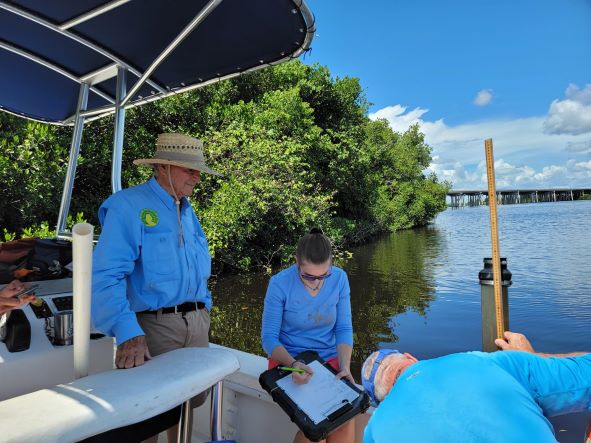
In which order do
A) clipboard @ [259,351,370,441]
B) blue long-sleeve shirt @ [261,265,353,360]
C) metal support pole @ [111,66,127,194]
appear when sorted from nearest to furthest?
clipboard @ [259,351,370,441], blue long-sleeve shirt @ [261,265,353,360], metal support pole @ [111,66,127,194]

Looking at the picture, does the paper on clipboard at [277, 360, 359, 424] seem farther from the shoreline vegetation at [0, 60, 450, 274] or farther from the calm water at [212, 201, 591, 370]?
the shoreline vegetation at [0, 60, 450, 274]

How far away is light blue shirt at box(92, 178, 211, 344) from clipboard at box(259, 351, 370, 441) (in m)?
0.50

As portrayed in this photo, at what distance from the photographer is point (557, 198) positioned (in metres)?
86.5

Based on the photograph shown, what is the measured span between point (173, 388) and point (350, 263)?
14.8 metres

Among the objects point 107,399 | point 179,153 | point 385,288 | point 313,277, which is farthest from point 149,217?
point 385,288

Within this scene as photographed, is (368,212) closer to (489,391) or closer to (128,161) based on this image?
(128,161)

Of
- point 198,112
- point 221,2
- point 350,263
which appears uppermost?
point 198,112

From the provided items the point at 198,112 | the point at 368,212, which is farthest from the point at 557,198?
the point at 198,112

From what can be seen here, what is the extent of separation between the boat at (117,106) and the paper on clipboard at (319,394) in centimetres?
31

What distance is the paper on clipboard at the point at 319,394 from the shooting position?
178 cm

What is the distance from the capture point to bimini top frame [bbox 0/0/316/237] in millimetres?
2018

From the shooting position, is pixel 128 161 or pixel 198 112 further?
pixel 198 112

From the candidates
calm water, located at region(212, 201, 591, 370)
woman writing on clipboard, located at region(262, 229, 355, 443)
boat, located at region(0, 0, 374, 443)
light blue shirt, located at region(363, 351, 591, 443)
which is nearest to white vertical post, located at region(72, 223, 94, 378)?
boat, located at region(0, 0, 374, 443)

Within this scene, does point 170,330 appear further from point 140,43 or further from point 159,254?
point 140,43
